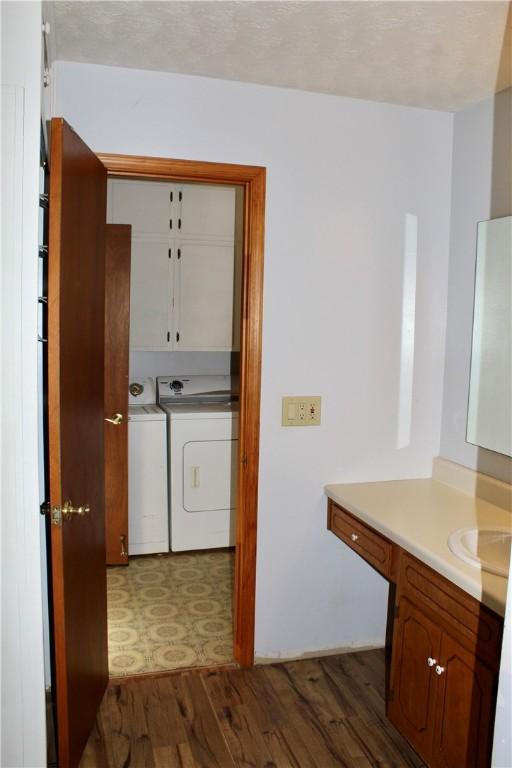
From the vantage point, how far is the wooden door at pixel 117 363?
354 cm

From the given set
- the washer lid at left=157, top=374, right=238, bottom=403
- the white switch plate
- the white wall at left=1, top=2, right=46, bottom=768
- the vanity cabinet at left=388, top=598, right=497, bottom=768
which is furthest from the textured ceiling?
the washer lid at left=157, top=374, right=238, bottom=403

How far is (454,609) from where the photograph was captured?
1.83 metres

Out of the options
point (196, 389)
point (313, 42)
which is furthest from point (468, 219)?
point (196, 389)

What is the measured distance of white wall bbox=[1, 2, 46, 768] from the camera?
145cm

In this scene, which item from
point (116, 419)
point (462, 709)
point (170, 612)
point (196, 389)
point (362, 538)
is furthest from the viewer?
point (196, 389)

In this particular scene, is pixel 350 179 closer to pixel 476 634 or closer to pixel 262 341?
pixel 262 341

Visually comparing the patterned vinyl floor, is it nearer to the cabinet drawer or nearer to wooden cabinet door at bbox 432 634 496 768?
the cabinet drawer

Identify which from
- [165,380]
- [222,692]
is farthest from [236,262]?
[222,692]

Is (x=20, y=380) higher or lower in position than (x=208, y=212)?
lower

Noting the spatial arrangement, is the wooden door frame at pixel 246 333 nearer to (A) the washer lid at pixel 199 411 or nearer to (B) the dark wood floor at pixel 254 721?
(B) the dark wood floor at pixel 254 721

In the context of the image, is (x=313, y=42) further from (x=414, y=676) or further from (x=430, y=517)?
(x=414, y=676)

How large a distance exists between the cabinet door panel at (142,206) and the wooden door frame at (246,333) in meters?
1.52

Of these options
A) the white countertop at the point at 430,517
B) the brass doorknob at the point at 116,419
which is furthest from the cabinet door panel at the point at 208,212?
the white countertop at the point at 430,517

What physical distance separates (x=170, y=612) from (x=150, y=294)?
190 cm
